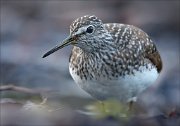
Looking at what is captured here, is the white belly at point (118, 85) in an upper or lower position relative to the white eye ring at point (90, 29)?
lower

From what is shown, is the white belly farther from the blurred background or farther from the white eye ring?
the blurred background

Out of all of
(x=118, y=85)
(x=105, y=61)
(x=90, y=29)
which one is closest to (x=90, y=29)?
(x=90, y=29)

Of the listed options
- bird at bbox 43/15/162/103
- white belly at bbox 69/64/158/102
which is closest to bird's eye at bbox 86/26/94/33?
bird at bbox 43/15/162/103

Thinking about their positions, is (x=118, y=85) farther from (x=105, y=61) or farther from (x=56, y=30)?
(x=56, y=30)

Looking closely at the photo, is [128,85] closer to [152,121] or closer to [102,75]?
[102,75]

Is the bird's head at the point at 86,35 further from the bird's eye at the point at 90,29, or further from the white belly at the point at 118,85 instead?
the white belly at the point at 118,85

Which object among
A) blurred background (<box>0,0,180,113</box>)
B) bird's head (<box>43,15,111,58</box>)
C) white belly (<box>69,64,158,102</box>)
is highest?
blurred background (<box>0,0,180,113</box>)

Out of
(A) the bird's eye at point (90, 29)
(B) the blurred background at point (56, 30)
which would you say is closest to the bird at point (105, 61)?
(A) the bird's eye at point (90, 29)

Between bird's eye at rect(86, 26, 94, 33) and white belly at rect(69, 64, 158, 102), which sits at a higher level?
bird's eye at rect(86, 26, 94, 33)
